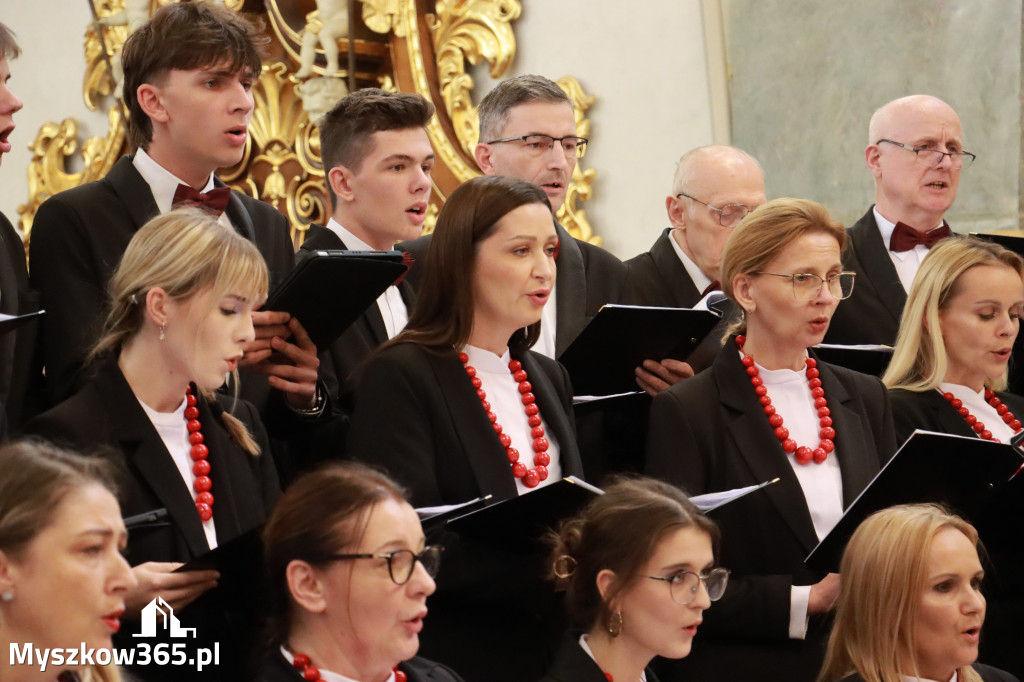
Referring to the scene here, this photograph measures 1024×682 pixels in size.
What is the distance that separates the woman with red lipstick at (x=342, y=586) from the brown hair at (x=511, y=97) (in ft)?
7.80

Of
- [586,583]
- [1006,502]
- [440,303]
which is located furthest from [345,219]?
[1006,502]

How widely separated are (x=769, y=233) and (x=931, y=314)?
75 centimetres

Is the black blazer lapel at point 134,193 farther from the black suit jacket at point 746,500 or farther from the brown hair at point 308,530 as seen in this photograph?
the black suit jacket at point 746,500

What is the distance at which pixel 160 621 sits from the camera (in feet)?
8.27

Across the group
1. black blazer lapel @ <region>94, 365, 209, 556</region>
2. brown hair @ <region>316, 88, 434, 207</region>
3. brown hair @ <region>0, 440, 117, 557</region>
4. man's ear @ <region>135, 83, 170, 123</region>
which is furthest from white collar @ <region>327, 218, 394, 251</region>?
brown hair @ <region>0, 440, 117, 557</region>

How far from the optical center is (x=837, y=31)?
17.7 feet

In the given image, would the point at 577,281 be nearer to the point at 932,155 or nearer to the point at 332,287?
the point at 332,287

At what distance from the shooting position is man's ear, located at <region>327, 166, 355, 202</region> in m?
4.14

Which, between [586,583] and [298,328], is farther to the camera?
[298,328]

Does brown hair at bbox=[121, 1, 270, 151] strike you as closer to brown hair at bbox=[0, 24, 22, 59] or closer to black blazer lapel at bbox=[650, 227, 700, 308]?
brown hair at bbox=[0, 24, 22, 59]

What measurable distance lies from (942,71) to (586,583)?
297 centimetres

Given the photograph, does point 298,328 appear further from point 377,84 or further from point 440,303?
point 377,84

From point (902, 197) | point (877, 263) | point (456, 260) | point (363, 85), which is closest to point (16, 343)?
point (456, 260)

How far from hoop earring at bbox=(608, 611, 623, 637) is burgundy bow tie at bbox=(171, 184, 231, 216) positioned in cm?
141
